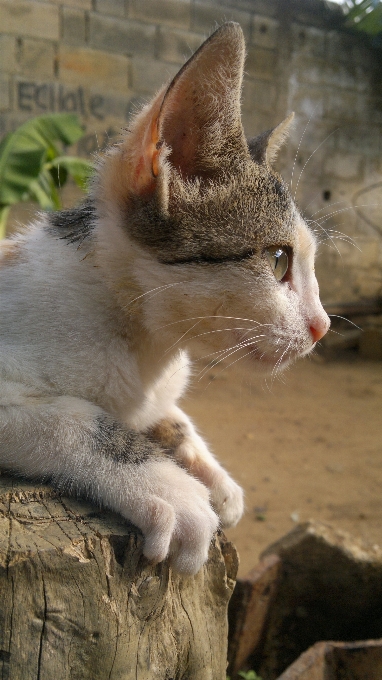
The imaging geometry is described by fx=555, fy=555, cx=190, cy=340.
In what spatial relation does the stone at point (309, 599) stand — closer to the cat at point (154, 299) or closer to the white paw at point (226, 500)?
the white paw at point (226, 500)

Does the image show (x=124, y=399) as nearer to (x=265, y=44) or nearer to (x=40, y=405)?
(x=40, y=405)

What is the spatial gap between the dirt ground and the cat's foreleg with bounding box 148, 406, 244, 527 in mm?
1407

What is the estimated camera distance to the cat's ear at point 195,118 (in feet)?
4.93

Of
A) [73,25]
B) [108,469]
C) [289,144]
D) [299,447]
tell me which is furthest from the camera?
[289,144]

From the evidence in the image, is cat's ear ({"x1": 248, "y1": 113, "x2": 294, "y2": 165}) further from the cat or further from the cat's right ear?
the cat's right ear

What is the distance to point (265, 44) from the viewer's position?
8.33 metres

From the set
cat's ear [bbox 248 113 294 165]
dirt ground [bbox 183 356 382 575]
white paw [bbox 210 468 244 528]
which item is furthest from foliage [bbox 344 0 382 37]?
white paw [bbox 210 468 244 528]

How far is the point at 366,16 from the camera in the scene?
881cm

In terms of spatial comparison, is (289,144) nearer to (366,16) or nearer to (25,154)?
(366,16)

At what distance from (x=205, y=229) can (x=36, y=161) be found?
12.7 ft

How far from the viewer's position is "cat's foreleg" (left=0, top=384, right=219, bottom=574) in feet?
A: 4.76

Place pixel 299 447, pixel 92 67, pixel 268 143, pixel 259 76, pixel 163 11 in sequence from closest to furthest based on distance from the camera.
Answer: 1. pixel 268 143
2. pixel 299 447
3. pixel 92 67
4. pixel 163 11
5. pixel 259 76

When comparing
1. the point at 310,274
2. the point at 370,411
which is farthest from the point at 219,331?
the point at 370,411

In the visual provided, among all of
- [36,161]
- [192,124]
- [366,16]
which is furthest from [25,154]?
[366,16]
